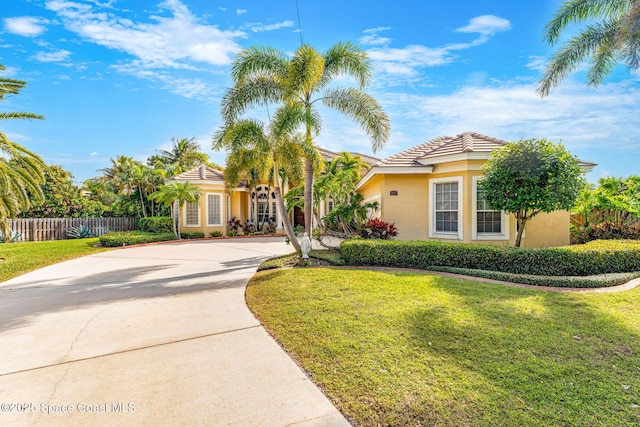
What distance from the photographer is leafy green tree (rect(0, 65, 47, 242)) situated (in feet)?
33.3

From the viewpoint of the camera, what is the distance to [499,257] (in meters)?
8.47

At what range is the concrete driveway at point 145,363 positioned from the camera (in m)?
2.85

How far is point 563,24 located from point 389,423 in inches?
648

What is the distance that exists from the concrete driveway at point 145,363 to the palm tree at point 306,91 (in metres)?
5.81

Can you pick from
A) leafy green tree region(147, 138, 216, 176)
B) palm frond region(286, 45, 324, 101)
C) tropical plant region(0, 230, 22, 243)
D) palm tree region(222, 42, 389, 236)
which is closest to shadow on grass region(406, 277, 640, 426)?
palm tree region(222, 42, 389, 236)

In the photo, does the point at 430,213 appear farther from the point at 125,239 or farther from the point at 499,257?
the point at 125,239

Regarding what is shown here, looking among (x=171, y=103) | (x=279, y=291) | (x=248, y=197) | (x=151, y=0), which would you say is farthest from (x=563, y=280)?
(x=248, y=197)

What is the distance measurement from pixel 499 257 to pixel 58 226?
84.1 ft

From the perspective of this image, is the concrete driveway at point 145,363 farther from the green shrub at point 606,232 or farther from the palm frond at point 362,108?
the green shrub at point 606,232

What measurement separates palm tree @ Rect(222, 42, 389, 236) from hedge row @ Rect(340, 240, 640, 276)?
113 inches

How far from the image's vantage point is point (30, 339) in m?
4.53

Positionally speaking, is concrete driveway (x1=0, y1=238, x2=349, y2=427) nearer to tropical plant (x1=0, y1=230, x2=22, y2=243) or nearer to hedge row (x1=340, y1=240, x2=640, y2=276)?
hedge row (x1=340, y1=240, x2=640, y2=276)

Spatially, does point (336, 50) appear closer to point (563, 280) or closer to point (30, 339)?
point (563, 280)

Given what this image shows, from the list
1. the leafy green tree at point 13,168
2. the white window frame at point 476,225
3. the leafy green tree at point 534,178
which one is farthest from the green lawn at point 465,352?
the leafy green tree at point 13,168
